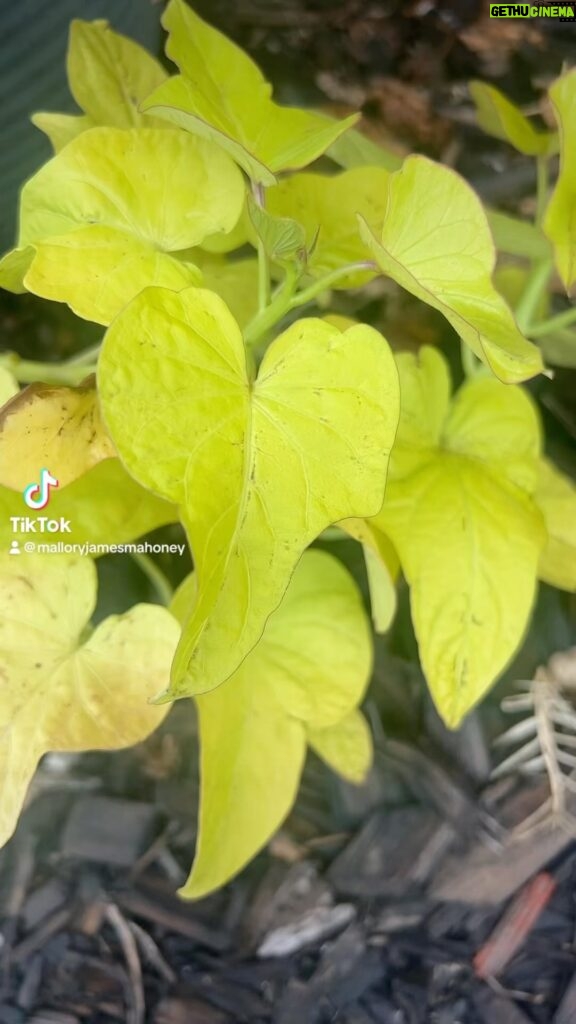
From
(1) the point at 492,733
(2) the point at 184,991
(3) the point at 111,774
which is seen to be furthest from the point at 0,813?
(1) the point at 492,733

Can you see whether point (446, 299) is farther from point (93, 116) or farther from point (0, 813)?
point (0, 813)

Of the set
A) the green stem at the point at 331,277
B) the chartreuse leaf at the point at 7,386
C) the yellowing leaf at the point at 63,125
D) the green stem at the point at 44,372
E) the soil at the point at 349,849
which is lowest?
the soil at the point at 349,849

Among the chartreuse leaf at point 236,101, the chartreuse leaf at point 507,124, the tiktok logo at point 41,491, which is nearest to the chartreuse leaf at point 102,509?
the tiktok logo at point 41,491

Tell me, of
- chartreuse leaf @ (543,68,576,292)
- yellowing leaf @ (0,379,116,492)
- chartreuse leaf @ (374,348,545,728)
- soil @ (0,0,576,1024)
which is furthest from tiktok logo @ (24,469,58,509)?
chartreuse leaf @ (543,68,576,292)

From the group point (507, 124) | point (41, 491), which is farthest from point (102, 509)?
point (507, 124)

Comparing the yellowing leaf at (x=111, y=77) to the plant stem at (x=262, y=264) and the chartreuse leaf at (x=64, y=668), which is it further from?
the chartreuse leaf at (x=64, y=668)

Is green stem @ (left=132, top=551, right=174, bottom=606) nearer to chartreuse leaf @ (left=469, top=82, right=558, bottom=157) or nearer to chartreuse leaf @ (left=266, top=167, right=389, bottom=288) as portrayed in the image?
chartreuse leaf @ (left=266, top=167, right=389, bottom=288)

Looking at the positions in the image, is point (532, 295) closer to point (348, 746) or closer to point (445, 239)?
point (445, 239)
